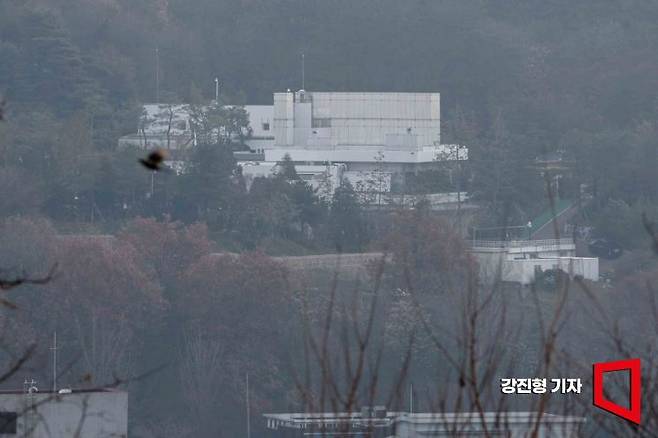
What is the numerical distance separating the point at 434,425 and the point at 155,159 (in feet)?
7.35

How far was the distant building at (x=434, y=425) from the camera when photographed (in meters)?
3.88

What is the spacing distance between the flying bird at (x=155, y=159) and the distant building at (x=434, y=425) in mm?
779

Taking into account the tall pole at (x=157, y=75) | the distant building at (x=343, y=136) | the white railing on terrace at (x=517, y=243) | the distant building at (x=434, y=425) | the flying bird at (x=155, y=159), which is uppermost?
the tall pole at (x=157, y=75)

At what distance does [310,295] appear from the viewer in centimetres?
2222

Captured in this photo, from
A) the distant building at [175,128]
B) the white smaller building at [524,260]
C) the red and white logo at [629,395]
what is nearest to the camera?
the red and white logo at [629,395]

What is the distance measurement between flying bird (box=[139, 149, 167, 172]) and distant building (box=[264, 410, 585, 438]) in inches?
30.7

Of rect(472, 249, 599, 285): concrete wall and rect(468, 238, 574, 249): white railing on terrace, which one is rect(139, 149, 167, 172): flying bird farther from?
rect(468, 238, 574, 249): white railing on terrace

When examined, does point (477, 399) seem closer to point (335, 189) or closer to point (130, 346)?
point (130, 346)

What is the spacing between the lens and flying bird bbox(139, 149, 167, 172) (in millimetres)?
3111

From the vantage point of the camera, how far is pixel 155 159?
3111 millimetres

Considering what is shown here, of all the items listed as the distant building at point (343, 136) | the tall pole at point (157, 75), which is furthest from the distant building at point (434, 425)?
the tall pole at point (157, 75)

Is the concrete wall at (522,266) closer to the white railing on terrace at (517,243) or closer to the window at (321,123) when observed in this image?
the white railing on terrace at (517,243)

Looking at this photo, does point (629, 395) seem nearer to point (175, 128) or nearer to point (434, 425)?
point (434, 425)

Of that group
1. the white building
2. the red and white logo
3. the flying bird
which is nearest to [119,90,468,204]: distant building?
the white building
